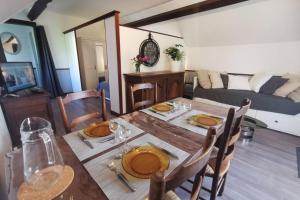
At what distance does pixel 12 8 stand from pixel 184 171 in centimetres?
199

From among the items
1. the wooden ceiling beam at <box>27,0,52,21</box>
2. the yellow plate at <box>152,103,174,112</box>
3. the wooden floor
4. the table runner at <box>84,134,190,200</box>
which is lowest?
the wooden floor

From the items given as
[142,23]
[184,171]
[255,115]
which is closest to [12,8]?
[184,171]

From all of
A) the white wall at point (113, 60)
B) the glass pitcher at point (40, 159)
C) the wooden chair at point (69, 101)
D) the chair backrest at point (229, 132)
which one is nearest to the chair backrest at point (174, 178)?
the chair backrest at point (229, 132)

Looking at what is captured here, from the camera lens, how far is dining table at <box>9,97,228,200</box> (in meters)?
0.63

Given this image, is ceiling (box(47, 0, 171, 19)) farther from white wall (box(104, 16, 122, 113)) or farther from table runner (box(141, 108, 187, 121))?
table runner (box(141, 108, 187, 121))

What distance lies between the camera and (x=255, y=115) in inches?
116

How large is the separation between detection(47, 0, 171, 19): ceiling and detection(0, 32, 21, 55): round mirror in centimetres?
119

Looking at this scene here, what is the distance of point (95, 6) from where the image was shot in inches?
156

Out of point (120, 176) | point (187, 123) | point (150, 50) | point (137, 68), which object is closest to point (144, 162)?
point (120, 176)

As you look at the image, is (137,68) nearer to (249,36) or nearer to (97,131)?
(97,131)

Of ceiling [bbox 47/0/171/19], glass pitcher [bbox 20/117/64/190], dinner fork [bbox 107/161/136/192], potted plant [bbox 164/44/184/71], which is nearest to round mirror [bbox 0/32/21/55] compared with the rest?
ceiling [bbox 47/0/171/19]

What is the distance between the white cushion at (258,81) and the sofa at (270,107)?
6.9 inches

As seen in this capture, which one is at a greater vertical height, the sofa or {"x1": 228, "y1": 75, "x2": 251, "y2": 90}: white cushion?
{"x1": 228, "y1": 75, "x2": 251, "y2": 90}: white cushion

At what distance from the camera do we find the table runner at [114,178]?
62 cm
